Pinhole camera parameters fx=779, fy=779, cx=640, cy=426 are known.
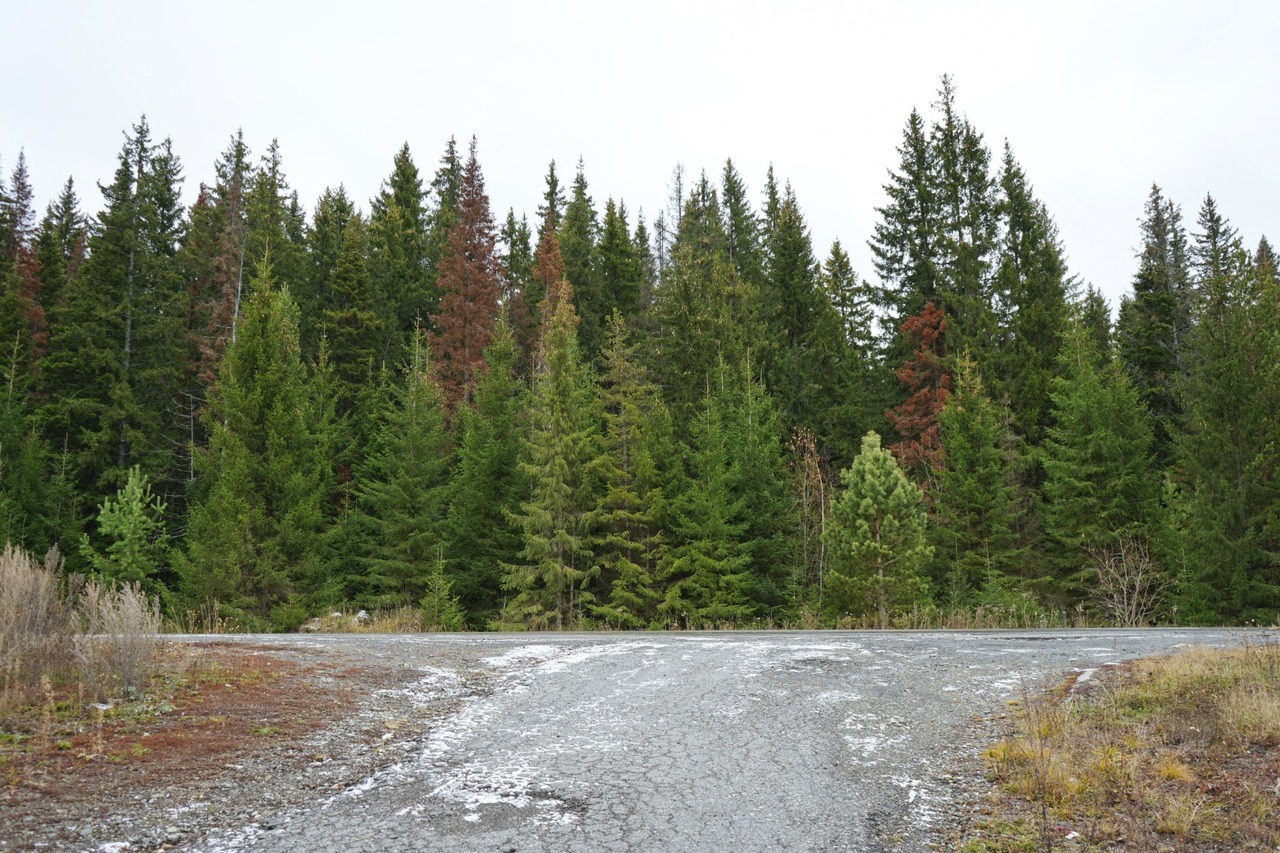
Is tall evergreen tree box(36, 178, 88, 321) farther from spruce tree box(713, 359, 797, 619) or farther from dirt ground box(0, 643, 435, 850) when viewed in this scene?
dirt ground box(0, 643, 435, 850)

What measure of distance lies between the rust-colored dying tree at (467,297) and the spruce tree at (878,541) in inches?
848

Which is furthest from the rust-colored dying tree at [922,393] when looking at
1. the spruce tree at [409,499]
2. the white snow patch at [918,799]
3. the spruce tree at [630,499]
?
the white snow patch at [918,799]

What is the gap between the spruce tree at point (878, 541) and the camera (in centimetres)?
2116

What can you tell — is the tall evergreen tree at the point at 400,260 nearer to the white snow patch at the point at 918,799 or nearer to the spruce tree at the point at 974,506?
the spruce tree at the point at 974,506

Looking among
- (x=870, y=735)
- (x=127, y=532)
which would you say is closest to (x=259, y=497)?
(x=127, y=532)

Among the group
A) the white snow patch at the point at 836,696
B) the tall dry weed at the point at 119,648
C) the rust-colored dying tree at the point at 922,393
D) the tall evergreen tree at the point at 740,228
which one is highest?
the tall evergreen tree at the point at 740,228

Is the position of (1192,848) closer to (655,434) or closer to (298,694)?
(298,694)

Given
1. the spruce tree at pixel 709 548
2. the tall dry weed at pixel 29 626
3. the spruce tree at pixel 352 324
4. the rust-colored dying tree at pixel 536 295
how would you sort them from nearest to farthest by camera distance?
the tall dry weed at pixel 29 626
the spruce tree at pixel 709 548
the spruce tree at pixel 352 324
the rust-colored dying tree at pixel 536 295

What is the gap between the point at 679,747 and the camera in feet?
21.8

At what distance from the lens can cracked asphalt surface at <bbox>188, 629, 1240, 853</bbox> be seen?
4.75 m

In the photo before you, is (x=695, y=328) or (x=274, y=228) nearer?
(x=695, y=328)

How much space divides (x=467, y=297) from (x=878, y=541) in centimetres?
2916

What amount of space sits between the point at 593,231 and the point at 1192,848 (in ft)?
183

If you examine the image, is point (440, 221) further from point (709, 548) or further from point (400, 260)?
point (709, 548)
